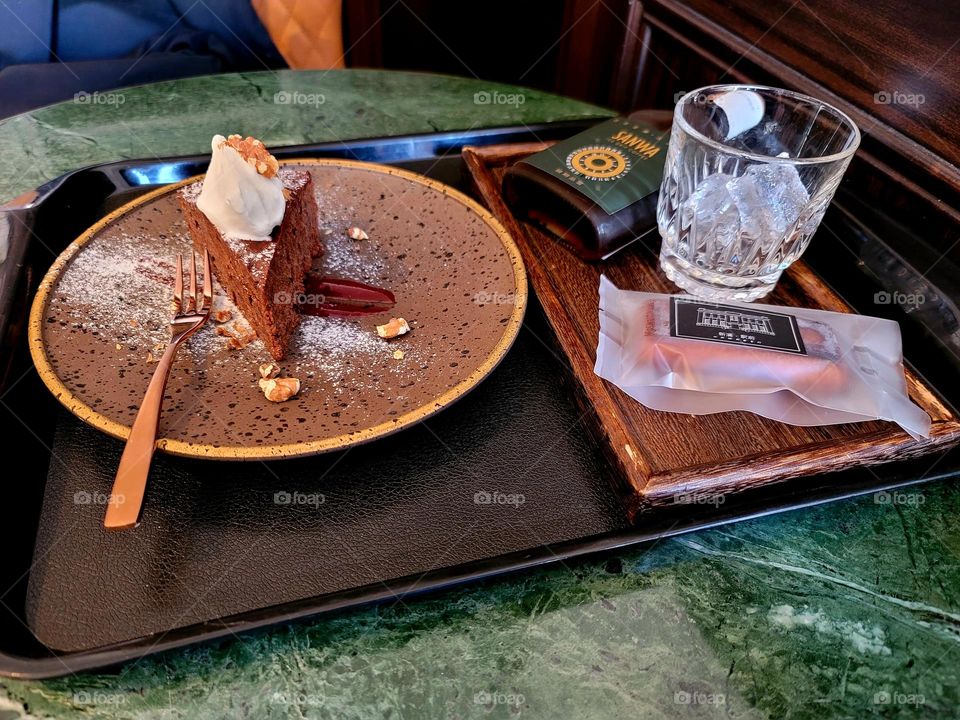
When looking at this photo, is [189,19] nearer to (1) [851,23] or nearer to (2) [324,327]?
(2) [324,327]

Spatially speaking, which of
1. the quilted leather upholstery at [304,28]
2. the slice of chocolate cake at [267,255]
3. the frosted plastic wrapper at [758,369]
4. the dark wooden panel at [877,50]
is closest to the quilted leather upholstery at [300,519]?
the frosted plastic wrapper at [758,369]

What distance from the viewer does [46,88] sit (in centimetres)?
182

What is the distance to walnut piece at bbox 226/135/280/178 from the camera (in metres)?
0.94

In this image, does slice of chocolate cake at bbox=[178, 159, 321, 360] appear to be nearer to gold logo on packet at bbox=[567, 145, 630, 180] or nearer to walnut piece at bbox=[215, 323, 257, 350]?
walnut piece at bbox=[215, 323, 257, 350]

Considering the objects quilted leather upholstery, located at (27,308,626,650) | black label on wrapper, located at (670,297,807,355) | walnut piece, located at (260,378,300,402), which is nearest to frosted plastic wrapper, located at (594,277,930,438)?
black label on wrapper, located at (670,297,807,355)

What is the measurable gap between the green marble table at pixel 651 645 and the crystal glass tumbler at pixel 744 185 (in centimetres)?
35

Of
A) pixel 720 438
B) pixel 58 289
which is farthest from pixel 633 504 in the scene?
pixel 58 289

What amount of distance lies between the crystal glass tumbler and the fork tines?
66cm

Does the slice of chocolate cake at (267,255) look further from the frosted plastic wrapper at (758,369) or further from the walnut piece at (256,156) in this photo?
the frosted plastic wrapper at (758,369)

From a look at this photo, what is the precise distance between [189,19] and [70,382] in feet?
5.82

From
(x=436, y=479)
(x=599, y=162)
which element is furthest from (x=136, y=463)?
(x=599, y=162)

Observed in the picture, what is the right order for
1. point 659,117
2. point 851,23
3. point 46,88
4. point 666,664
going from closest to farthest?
point 666,664 → point 659,117 → point 851,23 → point 46,88

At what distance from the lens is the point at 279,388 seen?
2.63 ft

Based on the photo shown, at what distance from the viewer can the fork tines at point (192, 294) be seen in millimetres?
906
